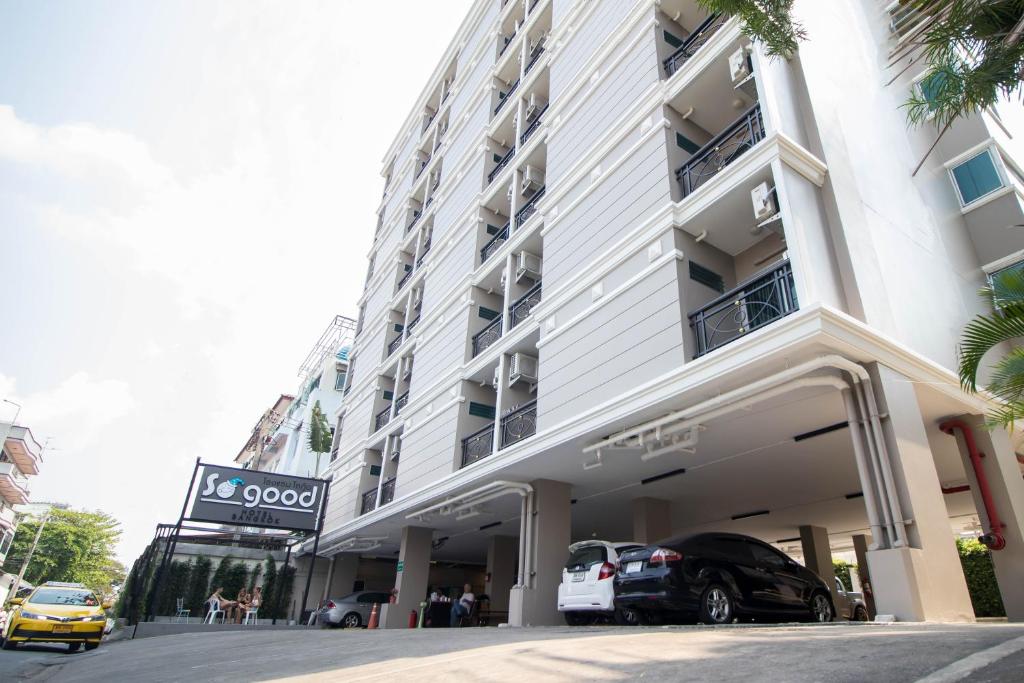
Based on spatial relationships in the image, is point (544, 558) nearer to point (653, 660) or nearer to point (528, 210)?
point (653, 660)

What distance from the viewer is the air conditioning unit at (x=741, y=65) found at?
10281 millimetres

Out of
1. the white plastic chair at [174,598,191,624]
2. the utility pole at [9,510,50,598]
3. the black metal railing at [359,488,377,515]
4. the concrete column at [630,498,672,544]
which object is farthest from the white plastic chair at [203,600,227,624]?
the utility pole at [9,510,50,598]

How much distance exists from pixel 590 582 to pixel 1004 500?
623 centimetres

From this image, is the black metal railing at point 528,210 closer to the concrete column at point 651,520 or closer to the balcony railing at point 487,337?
the balcony railing at point 487,337

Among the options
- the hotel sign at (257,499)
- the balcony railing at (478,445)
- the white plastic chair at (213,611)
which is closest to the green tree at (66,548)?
the white plastic chair at (213,611)

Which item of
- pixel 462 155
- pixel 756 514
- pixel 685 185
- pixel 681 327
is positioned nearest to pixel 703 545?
pixel 681 327

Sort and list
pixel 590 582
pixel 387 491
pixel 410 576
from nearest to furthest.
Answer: pixel 590 582
pixel 410 576
pixel 387 491

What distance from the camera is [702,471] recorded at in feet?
39.2

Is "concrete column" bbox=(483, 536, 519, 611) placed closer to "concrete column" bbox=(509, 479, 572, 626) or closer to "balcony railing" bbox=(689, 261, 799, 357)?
"concrete column" bbox=(509, 479, 572, 626)

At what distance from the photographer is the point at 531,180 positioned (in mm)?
16953

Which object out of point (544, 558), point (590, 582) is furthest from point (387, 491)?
point (590, 582)

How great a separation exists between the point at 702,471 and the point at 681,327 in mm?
4019

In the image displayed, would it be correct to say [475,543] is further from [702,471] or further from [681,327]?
[681,327]

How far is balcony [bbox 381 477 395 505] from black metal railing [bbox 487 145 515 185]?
33.0 ft
